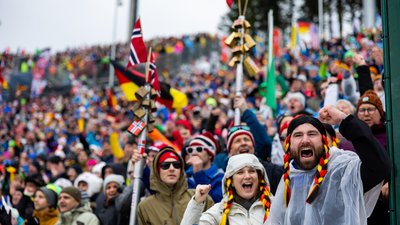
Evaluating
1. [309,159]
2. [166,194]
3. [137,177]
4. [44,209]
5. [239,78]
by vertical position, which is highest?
[239,78]

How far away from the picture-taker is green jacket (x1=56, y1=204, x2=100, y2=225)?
7.03 m

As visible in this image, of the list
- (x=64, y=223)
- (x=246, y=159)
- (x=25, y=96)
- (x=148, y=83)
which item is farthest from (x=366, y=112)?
(x=25, y=96)

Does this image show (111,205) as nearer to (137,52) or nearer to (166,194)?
(166,194)

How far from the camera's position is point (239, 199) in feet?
15.8

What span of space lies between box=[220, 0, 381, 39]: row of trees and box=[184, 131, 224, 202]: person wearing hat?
3790 cm

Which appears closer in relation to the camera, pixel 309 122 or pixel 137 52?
pixel 309 122

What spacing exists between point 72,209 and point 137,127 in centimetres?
139

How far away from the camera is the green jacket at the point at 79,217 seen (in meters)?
7.03

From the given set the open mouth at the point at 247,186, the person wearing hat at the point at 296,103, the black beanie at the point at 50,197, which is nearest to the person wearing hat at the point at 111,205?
the black beanie at the point at 50,197

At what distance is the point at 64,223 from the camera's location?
718cm

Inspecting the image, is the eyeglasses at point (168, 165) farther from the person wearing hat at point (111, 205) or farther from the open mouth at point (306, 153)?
the open mouth at point (306, 153)

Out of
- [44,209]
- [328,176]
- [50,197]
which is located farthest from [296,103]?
[328,176]

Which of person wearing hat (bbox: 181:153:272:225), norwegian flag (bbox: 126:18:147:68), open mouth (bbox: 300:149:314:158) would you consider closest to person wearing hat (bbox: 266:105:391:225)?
open mouth (bbox: 300:149:314:158)

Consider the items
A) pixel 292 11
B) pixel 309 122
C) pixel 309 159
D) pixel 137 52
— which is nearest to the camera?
pixel 309 159
